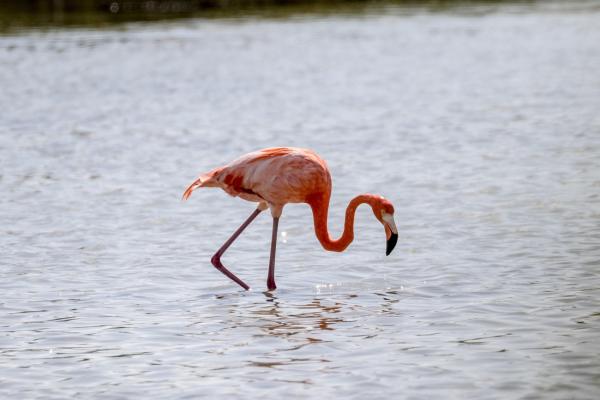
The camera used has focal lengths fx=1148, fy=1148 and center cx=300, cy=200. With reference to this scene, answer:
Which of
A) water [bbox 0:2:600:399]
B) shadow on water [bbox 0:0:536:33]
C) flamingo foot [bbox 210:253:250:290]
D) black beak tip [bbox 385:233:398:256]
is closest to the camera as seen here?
water [bbox 0:2:600:399]

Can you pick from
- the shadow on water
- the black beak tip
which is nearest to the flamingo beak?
the black beak tip

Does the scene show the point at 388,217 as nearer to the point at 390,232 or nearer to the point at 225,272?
the point at 390,232

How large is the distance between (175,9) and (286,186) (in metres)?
38.1

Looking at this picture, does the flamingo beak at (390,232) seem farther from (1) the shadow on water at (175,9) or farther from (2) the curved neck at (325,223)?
(1) the shadow on water at (175,9)

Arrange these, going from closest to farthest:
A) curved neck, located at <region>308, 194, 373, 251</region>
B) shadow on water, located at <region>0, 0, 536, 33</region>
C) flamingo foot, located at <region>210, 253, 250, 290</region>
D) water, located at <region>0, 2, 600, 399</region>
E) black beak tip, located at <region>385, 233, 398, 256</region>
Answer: water, located at <region>0, 2, 600, 399</region> → black beak tip, located at <region>385, 233, 398, 256</region> → curved neck, located at <region>308, 194, 373, 251</region> → flamingo foot, located at <region>210, 253, 250, 290</region> → shadow on water, located at <region>0, 0, 536, 33</region>

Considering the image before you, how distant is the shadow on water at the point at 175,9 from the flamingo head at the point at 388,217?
30.0 meters

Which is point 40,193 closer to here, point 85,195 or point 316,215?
point 85,195

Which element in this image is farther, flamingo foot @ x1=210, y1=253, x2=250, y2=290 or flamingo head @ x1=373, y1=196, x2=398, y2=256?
flamingo foot @ x1=210, y1=253, x2=250, y2=290

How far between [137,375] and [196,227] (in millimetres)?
4471

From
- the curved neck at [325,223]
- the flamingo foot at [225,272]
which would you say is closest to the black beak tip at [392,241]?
the curved neck at [325,223]

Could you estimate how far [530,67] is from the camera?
969 inches

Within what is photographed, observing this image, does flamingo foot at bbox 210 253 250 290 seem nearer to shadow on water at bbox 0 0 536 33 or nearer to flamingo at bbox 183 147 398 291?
flamingo at bbox 183 147 398 291

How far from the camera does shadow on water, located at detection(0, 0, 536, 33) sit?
39.9m

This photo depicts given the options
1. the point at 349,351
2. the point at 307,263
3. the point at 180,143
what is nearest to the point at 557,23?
the point at 180,143
